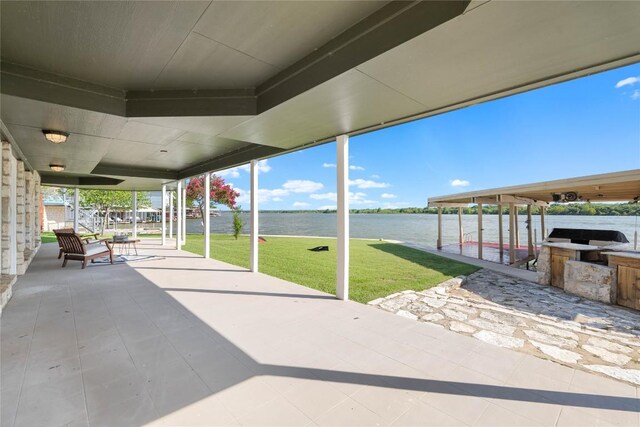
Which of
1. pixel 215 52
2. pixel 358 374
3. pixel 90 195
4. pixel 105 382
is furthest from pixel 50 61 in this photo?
pixel 90 195

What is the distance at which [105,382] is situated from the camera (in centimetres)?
218

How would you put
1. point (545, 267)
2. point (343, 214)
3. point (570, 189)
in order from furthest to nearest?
point (570, 189) → point (545, 267) → point (343, 214)

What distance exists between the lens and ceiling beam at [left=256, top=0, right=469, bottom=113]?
172cm

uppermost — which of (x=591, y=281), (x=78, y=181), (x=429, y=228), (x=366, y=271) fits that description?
(x=78, y=181)

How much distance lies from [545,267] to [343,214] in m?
5.01

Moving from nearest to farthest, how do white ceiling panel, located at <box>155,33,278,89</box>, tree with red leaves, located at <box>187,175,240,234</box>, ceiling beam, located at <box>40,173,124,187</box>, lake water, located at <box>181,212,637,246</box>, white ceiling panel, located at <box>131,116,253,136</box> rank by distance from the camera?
1. white ceiling panel, located at <box>155,33,278,89</box>
2. white ceiling panel, located at <box>131,116,253,136</box>
3. ceiling beam, located at <box>40,173,124,187</box>
4. tree with red leaves, located at <box>187,175,240,234</box>
5. lake water, located at <box>181,212,637,246</box>

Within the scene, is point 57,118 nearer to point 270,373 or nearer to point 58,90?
point 58,90

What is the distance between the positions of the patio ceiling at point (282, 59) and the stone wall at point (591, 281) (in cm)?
454

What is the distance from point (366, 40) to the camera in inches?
82.7

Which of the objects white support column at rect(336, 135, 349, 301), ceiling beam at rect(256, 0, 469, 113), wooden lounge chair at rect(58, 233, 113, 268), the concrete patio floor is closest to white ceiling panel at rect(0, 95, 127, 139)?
ceiling beam at rect(256, 0, 469, 113)

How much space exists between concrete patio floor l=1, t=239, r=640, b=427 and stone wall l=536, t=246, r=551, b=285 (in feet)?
15.0

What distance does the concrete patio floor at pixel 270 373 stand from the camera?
6.06ft

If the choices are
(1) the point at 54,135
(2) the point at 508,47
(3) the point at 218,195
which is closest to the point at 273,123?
(2) the point at 508,47

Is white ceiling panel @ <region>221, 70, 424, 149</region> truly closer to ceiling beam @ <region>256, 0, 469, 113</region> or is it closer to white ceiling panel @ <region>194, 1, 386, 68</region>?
ceiling beam @ <region>256, 0, 469, 113</region>
